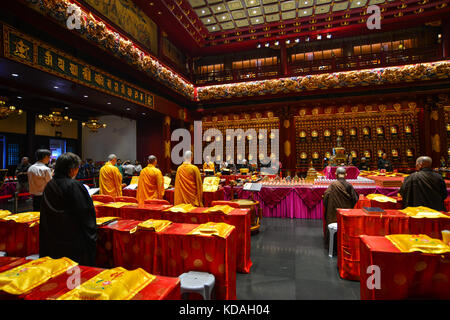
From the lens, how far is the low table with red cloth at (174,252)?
1.84 metres

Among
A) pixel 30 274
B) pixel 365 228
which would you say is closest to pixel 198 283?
pixel 30 274

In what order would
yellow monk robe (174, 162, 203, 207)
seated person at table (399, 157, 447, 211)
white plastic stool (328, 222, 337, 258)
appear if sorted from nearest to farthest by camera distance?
seated person at table (399, 157, 447, 211) < white plastic stool (328, 222, 337, 258) < yellow monk robe (174, 162, 203, 207)

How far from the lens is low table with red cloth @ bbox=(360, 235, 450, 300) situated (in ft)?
5.02

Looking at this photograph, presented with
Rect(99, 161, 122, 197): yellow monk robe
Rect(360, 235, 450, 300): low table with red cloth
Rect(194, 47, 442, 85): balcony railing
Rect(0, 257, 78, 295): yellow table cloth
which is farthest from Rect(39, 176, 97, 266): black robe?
Rect(194, 47, 442, 85): balcony railing

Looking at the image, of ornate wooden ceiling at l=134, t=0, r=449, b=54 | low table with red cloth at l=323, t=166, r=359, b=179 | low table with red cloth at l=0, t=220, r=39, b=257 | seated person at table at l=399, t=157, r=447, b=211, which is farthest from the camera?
ornate wooden ceiling at l=134, t=0, r=449, b=54

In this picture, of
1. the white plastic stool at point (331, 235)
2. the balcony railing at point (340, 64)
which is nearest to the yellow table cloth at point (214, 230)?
the white plastic stool at point (331, 235)

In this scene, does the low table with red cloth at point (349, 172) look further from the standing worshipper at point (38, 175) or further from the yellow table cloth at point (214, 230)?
the standing worshipper at point (38, 175)

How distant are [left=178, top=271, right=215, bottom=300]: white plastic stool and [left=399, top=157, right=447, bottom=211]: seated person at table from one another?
3130 mm

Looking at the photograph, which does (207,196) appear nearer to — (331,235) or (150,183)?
(150,183)

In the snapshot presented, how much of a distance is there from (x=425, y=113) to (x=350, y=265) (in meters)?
10.4

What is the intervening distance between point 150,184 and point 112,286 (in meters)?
3.71

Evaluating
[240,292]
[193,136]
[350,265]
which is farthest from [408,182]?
[193,136]

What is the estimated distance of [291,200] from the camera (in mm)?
5387

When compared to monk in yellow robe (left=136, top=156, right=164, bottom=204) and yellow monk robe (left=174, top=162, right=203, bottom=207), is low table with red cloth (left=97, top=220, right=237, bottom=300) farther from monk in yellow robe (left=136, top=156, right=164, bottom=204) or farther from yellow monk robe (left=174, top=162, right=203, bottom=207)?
monk in yellow robe (left=136, top=156, right=164, bottom=204)
